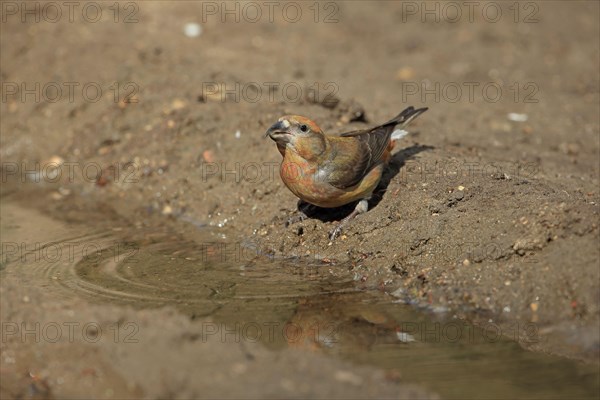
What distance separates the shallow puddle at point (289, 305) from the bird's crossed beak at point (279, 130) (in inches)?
45.8

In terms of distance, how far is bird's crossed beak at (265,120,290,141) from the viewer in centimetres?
718

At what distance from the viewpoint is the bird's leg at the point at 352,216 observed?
770 centimetres

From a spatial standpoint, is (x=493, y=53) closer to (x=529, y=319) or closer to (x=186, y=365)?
(x=529, y=319)

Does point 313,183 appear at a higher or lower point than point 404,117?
lower

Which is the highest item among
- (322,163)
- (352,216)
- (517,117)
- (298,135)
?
(517,117)

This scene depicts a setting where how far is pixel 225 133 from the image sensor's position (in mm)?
9648

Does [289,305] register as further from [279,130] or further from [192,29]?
[192,29]

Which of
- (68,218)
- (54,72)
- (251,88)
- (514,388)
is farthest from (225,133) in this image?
(514,388)

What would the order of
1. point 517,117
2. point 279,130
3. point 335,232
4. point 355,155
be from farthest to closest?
point 517,117 < point 335,232 < point 355,155 < point 279,130

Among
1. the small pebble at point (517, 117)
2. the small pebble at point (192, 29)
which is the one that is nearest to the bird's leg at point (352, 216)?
the small pebble at point (517, 117)

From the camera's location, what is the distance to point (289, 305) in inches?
259

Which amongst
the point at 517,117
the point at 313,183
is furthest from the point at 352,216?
the point at 517,117

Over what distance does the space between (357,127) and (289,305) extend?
3.03 m

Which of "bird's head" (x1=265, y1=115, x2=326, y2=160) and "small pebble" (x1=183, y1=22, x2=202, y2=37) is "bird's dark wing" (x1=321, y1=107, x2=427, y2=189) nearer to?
"bird's head" (x1=265, y1=115, x2=326, y2=160)
